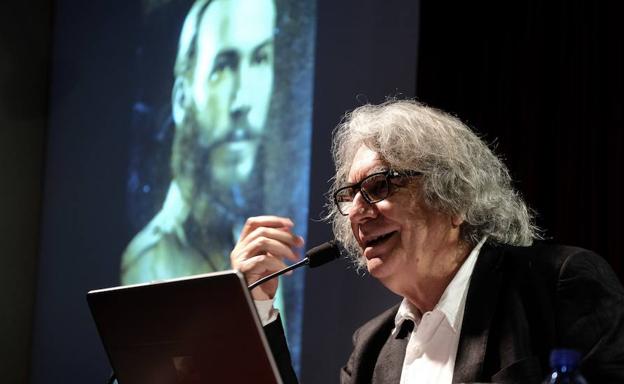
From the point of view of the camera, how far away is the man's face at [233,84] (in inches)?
128

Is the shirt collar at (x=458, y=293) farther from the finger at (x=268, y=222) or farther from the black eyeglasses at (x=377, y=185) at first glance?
the finger at (x=268, y=222)

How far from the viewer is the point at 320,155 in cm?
300

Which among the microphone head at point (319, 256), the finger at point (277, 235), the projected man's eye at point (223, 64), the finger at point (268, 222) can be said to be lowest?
the microphone head at point (319, 256)

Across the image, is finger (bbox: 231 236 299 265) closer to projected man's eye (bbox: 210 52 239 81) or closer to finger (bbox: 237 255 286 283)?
finger (bbox: 237 255 286 283)

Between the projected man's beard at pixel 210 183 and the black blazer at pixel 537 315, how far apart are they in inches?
58.3

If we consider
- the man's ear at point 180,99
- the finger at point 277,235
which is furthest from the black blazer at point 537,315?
the man's ear at point 180,99

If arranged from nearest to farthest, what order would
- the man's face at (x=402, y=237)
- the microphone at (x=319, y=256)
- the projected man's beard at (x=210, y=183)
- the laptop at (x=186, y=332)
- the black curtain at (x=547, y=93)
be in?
1. the laptop at (x=186, y=332)
2. the microphone at (x=319, y=256)
3. the man's face at (x=402, y=237)
4. the black curtain at (x=547, y=93)
5. the projected man's beard at (x=210, y=183)

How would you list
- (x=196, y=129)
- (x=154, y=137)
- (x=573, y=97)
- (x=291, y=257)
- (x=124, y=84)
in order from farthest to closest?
1. (x=124, y=84)
2. (x=154, y=137)
3. (x=196, y=129)
4. (x=573, y=97)
5. (x=291, y=257)

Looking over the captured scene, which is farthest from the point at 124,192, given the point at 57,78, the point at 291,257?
the point at 291,257

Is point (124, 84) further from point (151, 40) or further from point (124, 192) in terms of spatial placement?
point (124, 192)

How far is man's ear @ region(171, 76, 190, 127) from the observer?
3631mm

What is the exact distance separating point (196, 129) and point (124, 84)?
2.34ft

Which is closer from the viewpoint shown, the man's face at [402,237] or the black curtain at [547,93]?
the man's face at [402,237]

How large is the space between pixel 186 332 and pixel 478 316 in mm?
706
